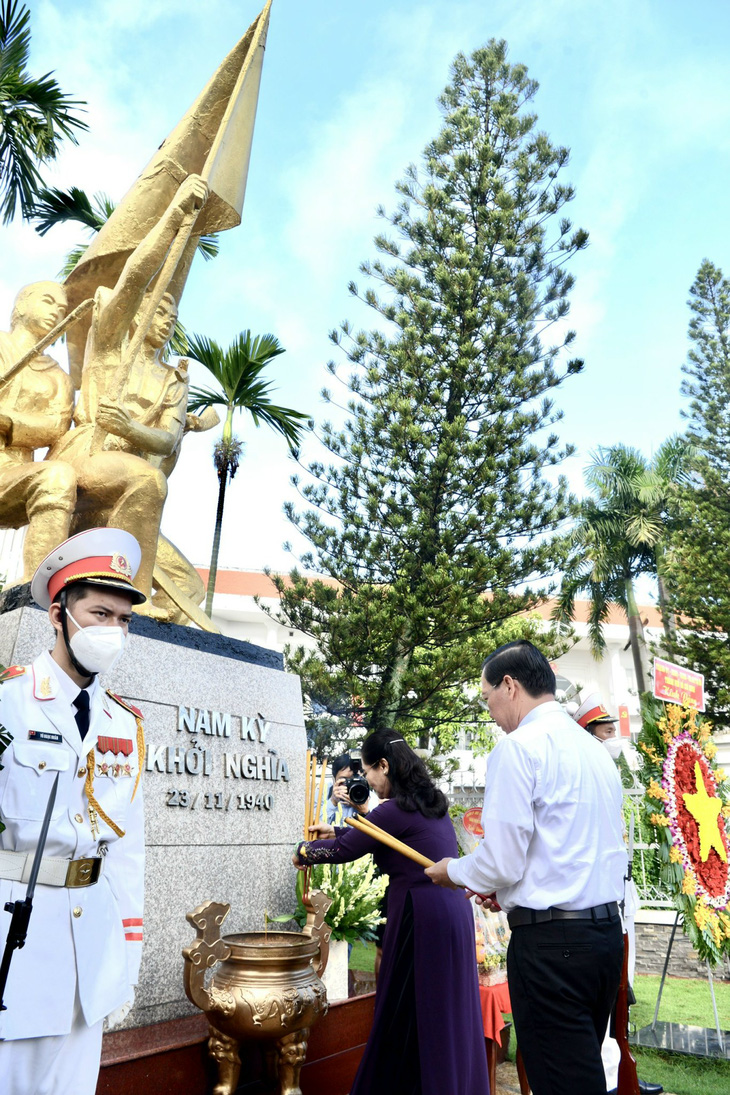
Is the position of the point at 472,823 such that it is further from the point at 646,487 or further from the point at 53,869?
the point at 646,487

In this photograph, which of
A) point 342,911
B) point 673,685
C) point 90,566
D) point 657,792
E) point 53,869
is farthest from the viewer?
point 673,685

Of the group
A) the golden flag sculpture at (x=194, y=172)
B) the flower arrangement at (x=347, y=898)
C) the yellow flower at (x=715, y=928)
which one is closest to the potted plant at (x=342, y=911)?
the flower arrangement at (x=347, y=898)

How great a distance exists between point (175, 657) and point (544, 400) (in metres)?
11.4

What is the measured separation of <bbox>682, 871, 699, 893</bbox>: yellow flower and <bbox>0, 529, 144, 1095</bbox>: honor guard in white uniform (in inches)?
167

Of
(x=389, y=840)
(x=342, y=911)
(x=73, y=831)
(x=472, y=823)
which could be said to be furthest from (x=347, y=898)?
(x=73, y=831)

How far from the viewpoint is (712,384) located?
18.7 meters

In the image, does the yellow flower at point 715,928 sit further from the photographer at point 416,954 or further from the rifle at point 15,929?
the rifle at point 15,929

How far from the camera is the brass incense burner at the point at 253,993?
2.75 metres

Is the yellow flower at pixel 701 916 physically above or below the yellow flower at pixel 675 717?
below

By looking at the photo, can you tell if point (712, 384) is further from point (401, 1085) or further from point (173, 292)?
point (401, 1085)

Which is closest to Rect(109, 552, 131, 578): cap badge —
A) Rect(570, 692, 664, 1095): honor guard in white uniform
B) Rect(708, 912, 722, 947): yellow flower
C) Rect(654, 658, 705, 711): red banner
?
Rect(570, 692, 664, 1095): honor guard in white uniform

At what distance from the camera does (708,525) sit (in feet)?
55.6

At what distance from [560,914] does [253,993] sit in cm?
124

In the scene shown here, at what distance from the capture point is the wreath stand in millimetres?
4758
